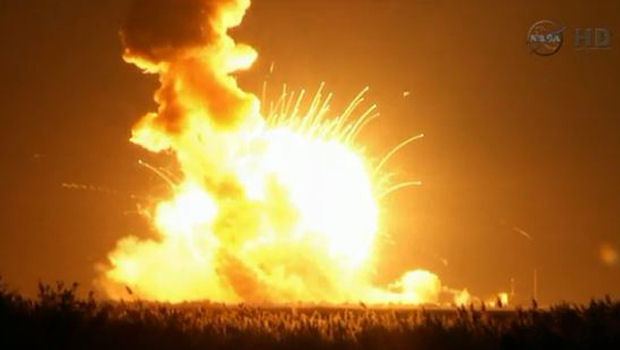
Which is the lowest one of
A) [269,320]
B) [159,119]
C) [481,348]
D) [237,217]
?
[481,348]

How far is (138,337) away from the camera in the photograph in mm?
41000

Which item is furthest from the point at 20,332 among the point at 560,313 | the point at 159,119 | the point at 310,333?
the point at 159,119

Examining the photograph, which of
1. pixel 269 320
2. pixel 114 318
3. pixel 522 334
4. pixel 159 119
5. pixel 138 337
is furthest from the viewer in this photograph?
pixel 159 119

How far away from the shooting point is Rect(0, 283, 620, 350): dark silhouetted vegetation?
39031mm

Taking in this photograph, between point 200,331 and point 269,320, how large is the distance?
5.28m

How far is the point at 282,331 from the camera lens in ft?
138

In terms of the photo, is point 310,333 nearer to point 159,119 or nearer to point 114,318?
point 114,318

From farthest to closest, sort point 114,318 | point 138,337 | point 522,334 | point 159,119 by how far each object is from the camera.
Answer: point 159,119 < point 114,318 < point 138,337 < point 522,334

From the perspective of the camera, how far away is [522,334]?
125ft

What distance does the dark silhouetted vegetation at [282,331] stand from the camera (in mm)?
39031

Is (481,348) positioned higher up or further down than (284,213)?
further down

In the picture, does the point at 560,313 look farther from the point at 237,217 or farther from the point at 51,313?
the point at 237,217

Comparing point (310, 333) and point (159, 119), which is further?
point (159, 119)

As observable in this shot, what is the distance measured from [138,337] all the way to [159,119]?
53.1 meters
